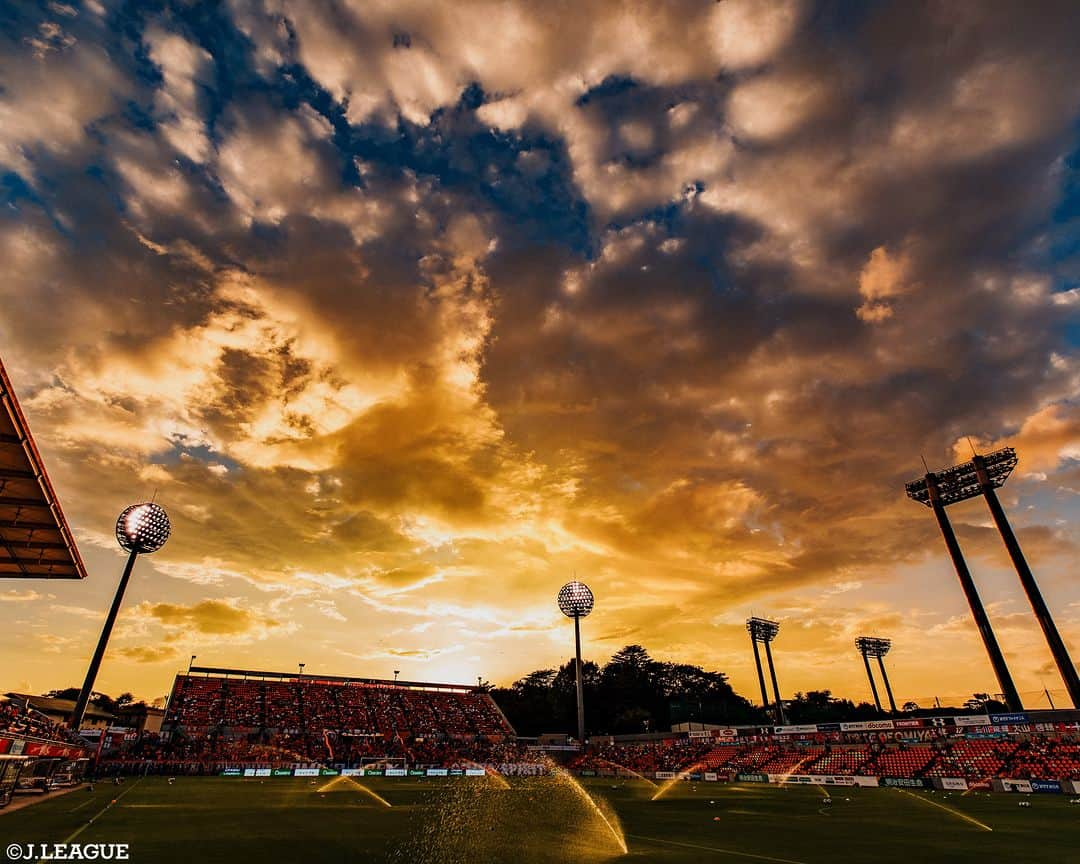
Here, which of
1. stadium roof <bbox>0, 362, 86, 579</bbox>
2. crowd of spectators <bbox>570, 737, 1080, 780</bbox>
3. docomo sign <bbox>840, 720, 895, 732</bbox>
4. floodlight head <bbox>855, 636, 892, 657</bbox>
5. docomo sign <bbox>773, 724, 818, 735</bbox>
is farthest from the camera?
floodlight head <bbox>855, 636, 892, 657</bbox>

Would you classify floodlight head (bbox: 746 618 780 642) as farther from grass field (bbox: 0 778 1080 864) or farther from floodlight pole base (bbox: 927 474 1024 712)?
grass field (bbox: 0 778 1080 864)

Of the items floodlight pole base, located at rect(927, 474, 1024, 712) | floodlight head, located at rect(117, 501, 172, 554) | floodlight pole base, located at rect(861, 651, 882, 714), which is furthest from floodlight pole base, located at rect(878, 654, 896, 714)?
floodlight head, located at rect(117, 501, 172, 554)

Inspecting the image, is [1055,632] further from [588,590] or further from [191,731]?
[191,731]

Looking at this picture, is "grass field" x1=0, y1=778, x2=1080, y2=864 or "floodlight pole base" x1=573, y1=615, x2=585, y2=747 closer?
"grass field" x1=0, y1=778, x2=1080, y2=864

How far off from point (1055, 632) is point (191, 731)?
102896mm

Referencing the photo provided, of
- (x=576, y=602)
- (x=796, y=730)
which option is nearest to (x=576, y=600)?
(x=576, y=602)

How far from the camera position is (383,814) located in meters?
29.1

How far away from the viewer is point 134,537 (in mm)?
65688

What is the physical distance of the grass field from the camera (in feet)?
60.8

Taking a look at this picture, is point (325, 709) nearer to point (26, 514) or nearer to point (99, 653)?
point (99, 653)

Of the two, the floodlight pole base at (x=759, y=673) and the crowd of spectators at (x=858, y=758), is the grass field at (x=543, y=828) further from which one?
the floodlight pole base at (x=759, y=673)

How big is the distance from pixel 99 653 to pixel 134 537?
12.9 meters

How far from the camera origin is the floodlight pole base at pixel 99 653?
58.5 m

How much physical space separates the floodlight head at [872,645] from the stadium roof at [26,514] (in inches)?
5426
